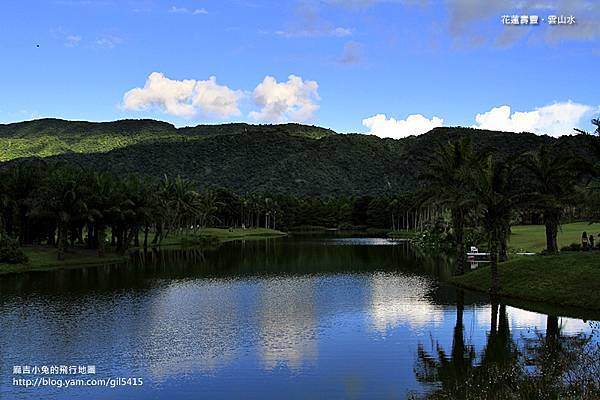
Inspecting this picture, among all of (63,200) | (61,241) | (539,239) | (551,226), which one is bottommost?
(539,239)

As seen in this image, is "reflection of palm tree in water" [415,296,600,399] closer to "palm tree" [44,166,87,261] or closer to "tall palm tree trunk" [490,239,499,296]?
"tall palm tree trunk" [490,239,499,296]

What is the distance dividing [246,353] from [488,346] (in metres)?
12.4

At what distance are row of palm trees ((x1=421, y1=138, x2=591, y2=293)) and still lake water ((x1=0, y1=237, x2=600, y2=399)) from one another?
6.22 metres

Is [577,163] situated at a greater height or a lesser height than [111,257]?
greater

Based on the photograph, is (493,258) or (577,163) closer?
(493,258)

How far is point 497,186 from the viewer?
151 feet

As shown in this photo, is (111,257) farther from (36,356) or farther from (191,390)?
(191,390)

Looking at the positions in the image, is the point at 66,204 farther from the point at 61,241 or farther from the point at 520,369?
the point at 520,369

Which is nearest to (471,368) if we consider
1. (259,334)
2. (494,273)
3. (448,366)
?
(448,366)

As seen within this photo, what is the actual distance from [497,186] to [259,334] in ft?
76.4

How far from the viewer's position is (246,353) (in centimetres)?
2898

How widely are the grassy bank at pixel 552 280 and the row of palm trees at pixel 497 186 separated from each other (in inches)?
81.6

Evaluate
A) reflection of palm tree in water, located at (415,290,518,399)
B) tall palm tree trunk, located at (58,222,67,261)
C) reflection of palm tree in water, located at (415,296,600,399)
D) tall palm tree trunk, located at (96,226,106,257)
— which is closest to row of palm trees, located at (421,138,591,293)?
reflection of palm tree in water, located at (415,290,518,399)

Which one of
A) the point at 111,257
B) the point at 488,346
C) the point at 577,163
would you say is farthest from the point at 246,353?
the point at 111,257
